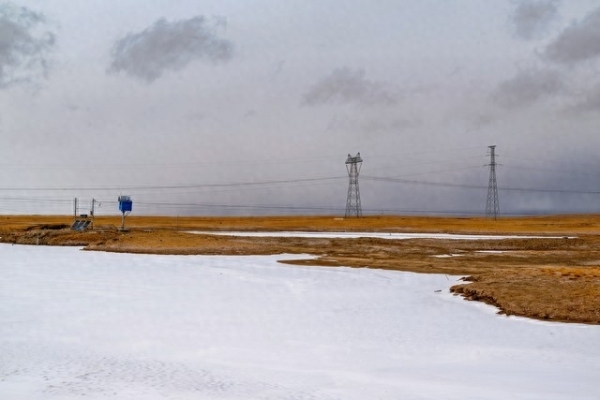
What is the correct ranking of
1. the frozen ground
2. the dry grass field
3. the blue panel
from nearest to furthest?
the frozen ground < the dry grass field < the blue panel

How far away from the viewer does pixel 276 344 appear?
15.2m

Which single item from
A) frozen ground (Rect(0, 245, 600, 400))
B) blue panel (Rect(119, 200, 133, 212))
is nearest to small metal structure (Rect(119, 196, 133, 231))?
blue panel (Rect(119, 200, 133, 212))

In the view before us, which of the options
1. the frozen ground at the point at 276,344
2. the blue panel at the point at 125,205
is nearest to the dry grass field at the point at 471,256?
the frozen ground at the point at 276,344

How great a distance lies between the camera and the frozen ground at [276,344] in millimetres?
11305

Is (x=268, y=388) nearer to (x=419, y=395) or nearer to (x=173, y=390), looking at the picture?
(x=173, y=390)

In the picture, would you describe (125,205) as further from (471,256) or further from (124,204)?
(471,256)

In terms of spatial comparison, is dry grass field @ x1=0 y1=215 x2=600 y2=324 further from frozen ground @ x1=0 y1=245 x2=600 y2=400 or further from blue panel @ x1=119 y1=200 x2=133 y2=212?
blue panel @ x1=119 y1=200 x2=133 y2=212

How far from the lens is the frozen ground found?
37.1ft

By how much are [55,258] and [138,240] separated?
28.3ft

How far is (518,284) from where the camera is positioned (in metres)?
23.2

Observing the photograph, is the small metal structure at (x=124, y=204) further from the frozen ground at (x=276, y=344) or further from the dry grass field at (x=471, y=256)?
the frozen ground at (x=276, y=344)

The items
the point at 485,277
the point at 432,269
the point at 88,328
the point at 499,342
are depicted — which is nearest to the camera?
the point at 499,342

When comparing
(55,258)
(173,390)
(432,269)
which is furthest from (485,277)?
Answer: (55,258)

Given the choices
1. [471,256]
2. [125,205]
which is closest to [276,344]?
[471,256]
